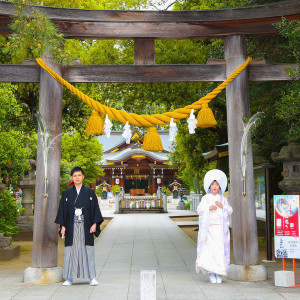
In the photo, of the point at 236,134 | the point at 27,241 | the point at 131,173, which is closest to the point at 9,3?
the point at 236,134

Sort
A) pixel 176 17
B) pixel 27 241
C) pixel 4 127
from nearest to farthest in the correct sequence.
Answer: pixel 176 17 → pixel 4 127 → pixel 27 241

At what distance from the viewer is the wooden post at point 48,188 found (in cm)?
701

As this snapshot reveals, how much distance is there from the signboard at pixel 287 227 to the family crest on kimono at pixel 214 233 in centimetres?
76

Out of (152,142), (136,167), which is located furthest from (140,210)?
(152,142)

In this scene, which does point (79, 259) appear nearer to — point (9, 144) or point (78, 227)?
point (78, 227)

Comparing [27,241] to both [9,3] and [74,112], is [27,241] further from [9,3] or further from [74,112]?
[9,3]

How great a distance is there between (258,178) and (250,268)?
5.60 meters

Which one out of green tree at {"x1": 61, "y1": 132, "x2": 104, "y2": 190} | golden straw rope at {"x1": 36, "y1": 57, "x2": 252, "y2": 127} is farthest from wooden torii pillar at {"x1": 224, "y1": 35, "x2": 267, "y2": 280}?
green tree at {"x1": 61, "y1": 132, "x2": 104, "y2": 190}

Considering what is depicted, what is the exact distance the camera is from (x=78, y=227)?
6633 mm

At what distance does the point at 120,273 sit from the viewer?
311 inches

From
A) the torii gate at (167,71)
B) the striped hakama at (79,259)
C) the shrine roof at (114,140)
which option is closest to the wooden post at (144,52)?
the torii gate at (167,71)

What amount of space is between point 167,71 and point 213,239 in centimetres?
280

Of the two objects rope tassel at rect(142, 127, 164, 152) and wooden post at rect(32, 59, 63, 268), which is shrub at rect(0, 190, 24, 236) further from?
rope tassel at rect(142, 127, 164, 152)

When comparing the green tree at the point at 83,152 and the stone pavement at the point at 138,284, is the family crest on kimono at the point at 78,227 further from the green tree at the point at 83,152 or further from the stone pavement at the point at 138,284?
the green tree at the point at 83,152
